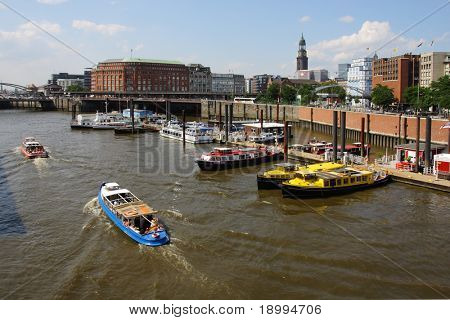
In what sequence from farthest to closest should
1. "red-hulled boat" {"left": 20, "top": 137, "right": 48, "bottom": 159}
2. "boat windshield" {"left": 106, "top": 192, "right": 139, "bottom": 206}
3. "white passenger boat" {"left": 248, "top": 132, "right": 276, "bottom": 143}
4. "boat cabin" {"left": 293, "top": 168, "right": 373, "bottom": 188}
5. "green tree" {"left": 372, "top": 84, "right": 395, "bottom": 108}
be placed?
"green tree" {"left": 372, "top": 84, "right": 395, "bottom": 108}
"white passenger boat" {"left": 248, "top": 132, "right": 276, "bottom": 143}
"red-hulled boat" {"left": 20, "top": 137, "right": 48, "bottom": 159}
"boat cabin" {"left": 293, "top": 168, "right": 373, "bottom": 188}
"boat windshield" {"left": 106, "top": 192, "right": 139, "bottom": 206}

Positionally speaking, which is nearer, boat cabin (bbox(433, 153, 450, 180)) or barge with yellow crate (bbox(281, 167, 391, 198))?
barge with yellow crate (bbox(281, 167, 391, 198))

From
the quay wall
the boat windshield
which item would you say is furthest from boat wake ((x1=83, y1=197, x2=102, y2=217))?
the quay wall

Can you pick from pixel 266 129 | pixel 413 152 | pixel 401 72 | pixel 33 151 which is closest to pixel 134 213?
pixel 413 152

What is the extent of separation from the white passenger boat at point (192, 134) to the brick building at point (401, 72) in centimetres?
7706

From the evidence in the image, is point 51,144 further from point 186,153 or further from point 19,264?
point 19,264

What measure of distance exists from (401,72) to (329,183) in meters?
115

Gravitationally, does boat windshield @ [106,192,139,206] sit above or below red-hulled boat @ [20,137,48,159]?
below

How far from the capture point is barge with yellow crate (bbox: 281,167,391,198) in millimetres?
44625

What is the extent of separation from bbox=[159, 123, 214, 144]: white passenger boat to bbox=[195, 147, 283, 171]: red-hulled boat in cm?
2436

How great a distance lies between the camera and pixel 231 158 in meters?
61.3

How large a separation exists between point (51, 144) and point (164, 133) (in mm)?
25110

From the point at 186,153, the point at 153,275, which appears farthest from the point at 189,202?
the point at 186,153

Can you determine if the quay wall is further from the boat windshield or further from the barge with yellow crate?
the boat windshield

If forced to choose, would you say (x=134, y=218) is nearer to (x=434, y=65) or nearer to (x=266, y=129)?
(x=266, y=129)
